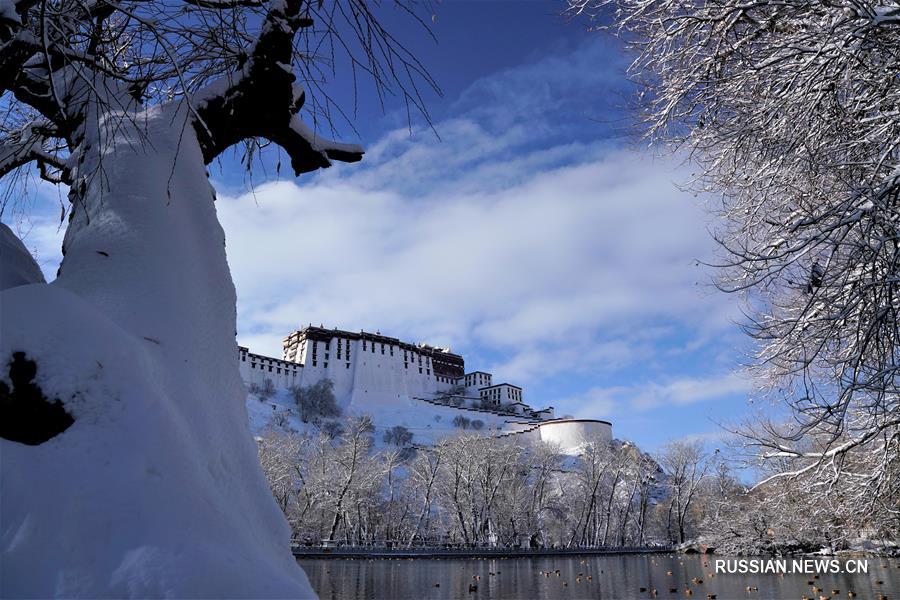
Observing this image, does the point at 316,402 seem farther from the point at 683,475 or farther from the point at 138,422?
the point at 138,422

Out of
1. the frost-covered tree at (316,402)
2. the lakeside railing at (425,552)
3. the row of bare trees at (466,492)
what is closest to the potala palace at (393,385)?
the frost-covered tree at (316,402)

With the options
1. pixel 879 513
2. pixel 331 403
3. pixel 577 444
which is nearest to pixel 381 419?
pixel 331 403

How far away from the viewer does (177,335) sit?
275 cm

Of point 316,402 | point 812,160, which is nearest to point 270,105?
point 812,160

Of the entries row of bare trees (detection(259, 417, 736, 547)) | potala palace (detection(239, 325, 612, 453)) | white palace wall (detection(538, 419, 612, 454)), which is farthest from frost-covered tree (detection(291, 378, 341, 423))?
white palace wall (detection(538, 419, 612, 454))

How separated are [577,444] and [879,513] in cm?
7114

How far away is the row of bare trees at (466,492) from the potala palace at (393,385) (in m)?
24.4

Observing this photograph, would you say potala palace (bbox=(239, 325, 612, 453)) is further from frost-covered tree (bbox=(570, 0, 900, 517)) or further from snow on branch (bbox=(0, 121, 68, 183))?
snow on branch (bbox=(0, 121, 68, 183))

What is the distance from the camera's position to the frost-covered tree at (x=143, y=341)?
1.91 meters

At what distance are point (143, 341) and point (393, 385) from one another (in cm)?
9063

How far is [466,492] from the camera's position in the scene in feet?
132

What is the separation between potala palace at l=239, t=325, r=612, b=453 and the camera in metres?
81.9

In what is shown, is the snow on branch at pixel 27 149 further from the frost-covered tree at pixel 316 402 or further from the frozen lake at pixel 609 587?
the frost-covered tree at pixel 316 402

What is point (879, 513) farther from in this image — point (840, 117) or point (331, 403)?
point (331, 403)
